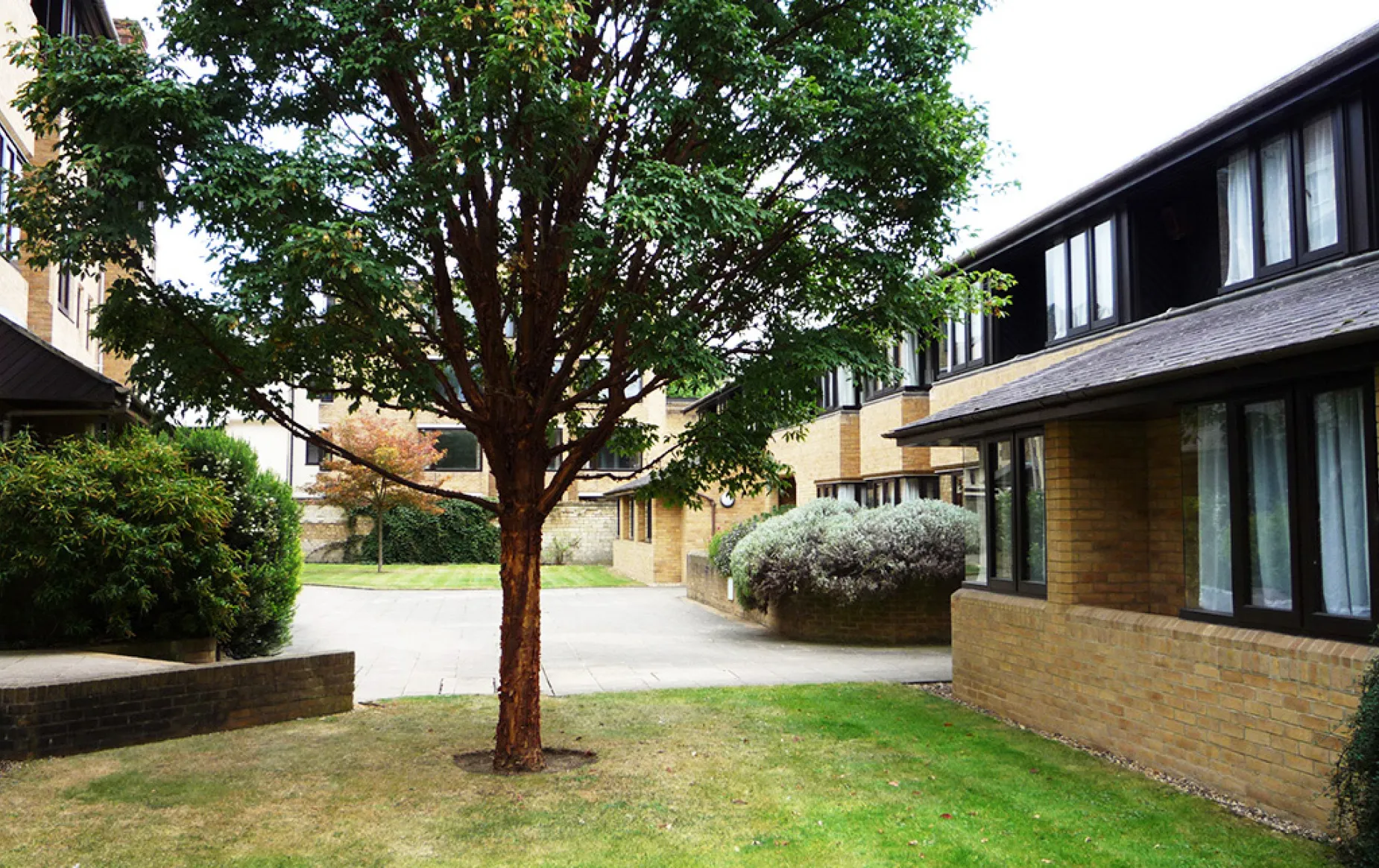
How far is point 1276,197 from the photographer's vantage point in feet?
35.5

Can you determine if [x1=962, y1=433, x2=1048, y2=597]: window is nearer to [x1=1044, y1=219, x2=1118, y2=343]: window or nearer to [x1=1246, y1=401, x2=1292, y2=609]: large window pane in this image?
[x1=1246, y1=401, x2=1292, y2=609]: large window pane

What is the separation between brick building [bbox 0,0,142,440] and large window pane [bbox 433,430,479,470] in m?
23.2

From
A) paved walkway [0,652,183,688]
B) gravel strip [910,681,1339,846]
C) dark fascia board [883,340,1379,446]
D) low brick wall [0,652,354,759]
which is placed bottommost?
gravel strip [910,681,1339,846]

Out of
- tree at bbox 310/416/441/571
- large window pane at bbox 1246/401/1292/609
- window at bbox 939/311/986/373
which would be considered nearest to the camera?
large window pane at bbox 1246/401/1292/609

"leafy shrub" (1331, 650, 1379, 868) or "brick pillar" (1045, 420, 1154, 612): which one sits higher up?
"brick pillar" (1045, 420, 1154, 612)

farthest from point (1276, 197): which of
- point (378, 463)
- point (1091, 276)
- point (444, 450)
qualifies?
point (444, 450)

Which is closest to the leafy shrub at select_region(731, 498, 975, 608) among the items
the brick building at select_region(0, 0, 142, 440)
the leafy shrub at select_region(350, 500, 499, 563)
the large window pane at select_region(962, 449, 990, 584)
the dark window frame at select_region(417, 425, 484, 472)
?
the large window pane at select_region(962, 449, 990, 584)

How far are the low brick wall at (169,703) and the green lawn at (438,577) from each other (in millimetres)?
19014

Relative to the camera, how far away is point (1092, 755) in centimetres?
905

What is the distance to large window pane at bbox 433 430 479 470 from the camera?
153ft

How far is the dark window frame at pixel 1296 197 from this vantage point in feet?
32.2

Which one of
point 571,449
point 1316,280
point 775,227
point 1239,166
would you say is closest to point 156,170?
point 571,449

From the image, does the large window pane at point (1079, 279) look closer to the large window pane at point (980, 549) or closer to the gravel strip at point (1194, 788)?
the large window pane at point (980, 549)

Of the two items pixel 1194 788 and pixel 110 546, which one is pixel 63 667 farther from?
pixel 1194 788
